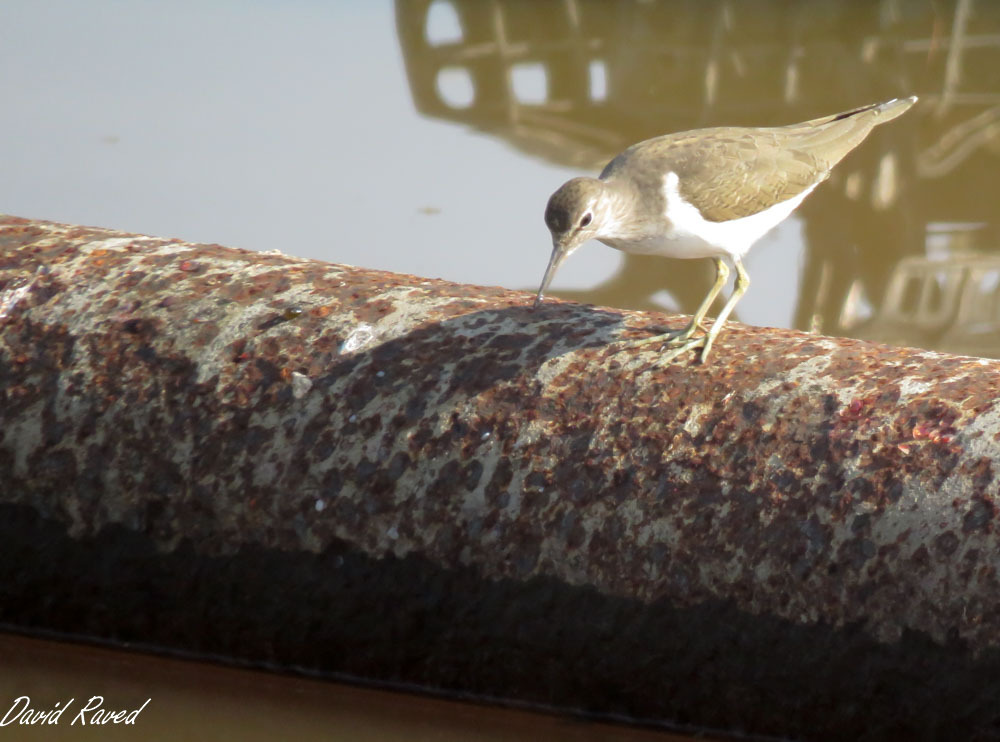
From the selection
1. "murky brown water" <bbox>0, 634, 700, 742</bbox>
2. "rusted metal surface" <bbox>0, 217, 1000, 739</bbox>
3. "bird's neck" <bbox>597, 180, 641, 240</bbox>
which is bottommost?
"murky brown water" <bbox>0, 634, 700, 742</bbox>

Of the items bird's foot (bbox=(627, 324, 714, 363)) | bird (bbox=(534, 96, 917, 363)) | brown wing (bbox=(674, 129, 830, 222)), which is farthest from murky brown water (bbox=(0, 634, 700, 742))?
Answer: brown wing (bbox=(674, 129, 830, 222))

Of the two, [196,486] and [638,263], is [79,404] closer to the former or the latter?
[196,486]

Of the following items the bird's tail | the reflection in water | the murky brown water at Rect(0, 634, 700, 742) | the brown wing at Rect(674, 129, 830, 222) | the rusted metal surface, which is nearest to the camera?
the rusted metal surface

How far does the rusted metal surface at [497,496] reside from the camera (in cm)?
294

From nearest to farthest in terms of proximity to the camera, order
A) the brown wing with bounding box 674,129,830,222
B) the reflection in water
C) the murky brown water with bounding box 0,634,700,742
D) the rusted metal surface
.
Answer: the rusted metal surface < the murky brown water with bounding box 0,634,700,742 < the brown wing with bounding box 674,129,830,222 < the reflection in water

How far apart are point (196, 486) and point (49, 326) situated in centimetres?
65

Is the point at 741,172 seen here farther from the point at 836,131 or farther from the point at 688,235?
the point at 836,131

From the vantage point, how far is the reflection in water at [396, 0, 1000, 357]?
6359 mm

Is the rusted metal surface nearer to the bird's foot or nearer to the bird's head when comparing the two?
the bird's foot

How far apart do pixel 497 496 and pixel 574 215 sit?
901mm

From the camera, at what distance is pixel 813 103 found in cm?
860

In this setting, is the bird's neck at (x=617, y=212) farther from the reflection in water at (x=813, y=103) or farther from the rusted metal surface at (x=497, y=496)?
the reflection in water at (x=813, y=103)

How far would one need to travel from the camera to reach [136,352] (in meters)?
3.51

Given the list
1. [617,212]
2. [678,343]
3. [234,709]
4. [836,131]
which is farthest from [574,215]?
[234,709]
